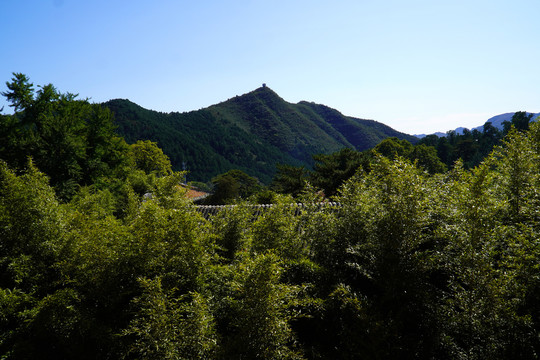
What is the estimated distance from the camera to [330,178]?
1789 centimetres

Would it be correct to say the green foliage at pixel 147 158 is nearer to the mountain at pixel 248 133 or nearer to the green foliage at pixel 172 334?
the mountain at pixel 248 133

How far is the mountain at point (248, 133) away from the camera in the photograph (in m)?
52.1

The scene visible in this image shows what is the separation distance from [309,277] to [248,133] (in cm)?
7470

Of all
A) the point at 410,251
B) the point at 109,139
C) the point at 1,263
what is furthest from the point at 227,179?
the point at 410,251

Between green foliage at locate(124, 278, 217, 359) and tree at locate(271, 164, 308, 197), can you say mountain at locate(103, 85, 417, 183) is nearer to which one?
tree at locate(271, 164, 308, 197)

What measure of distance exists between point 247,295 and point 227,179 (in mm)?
23998

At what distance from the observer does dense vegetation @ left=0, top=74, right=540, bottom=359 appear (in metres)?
2.90

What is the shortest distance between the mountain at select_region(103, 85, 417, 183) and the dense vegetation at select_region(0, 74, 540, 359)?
112 ft

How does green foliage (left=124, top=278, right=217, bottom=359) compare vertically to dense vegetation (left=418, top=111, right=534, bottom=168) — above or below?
below

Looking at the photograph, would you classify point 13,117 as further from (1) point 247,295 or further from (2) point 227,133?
(2) point 227,133

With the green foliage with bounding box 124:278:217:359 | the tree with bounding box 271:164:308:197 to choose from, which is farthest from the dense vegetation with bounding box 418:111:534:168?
the green foliage with bounding box 124:278:217:359

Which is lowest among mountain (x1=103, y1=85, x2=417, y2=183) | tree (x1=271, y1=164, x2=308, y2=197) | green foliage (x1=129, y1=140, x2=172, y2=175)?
tree (x1=271, y1=164, x2=308, y2=197)

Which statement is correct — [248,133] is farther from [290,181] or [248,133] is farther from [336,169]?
[336,169]

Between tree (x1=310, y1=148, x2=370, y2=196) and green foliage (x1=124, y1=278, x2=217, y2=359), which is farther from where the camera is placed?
tree (x1=310, y1=148, x2=370, y2=196)
